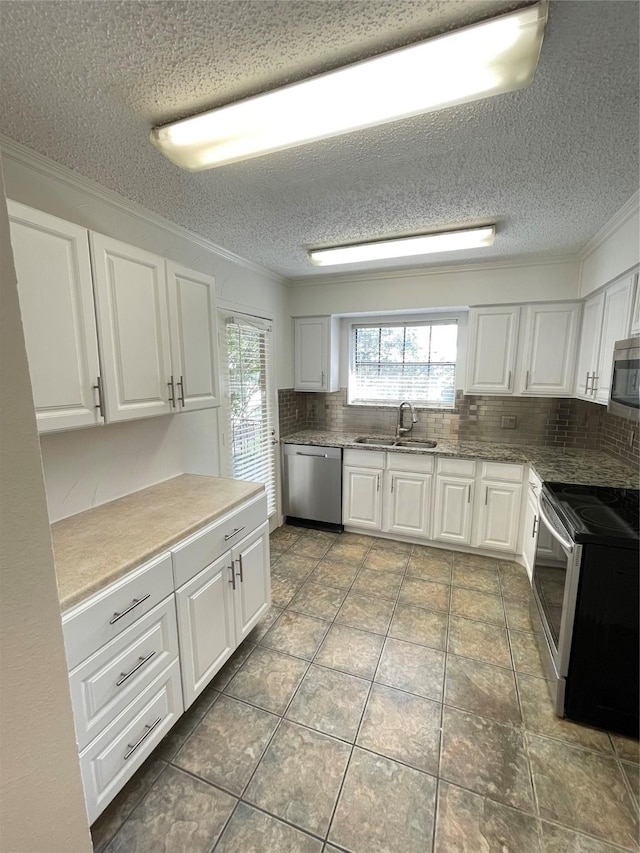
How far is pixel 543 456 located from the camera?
2.92m

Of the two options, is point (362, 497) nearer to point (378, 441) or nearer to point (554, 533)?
point (378, 441)

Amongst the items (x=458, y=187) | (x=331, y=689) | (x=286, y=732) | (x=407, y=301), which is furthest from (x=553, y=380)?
(x=286, y=732)

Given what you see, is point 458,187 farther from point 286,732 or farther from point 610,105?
point 286,732

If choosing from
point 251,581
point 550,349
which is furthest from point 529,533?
point 251,581

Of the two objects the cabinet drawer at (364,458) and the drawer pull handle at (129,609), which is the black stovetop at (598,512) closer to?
the cabinet drawer at (364,458)

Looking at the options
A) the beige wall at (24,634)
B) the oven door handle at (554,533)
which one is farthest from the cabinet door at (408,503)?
the beige wall at (24,634)

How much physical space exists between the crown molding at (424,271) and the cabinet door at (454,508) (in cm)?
179

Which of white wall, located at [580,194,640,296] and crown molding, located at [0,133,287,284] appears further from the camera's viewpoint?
white wall, located at [580,194,640,296]

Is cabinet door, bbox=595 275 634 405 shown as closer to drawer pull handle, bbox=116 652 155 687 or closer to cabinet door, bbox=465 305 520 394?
cabinet door, bbox=465 305 520 394

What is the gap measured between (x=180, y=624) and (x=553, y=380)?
3.17 meters

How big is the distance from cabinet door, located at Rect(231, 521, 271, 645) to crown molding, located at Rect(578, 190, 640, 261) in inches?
105

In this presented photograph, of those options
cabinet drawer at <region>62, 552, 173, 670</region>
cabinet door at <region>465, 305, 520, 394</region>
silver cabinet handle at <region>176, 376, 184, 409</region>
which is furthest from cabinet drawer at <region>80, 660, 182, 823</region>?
cabinet door at <region>465, 305, 520, 394</region>

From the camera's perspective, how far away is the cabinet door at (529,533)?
8.51 ft

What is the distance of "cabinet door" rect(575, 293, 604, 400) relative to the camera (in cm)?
255
